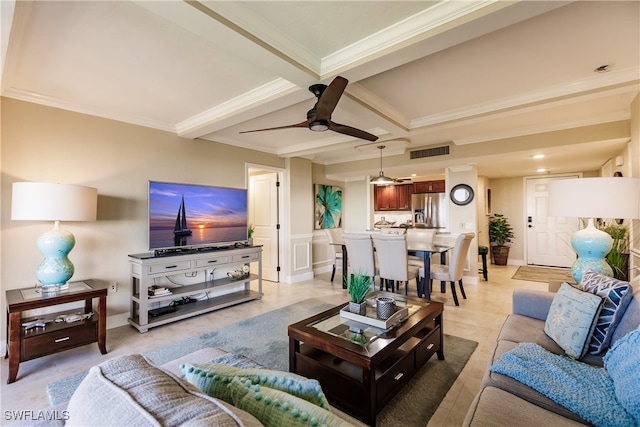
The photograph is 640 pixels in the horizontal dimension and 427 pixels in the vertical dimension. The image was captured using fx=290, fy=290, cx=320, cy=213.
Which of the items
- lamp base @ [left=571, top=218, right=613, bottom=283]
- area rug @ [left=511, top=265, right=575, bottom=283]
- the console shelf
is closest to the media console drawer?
the console shelf

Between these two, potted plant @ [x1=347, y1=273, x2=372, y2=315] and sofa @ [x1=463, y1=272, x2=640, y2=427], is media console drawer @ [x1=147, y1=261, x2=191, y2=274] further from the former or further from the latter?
sofa @ [x1=463, y1=272, x2=640, y2=427]

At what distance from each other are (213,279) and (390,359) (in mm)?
2952

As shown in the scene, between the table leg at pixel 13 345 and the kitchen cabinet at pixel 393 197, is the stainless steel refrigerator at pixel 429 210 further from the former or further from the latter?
the table leg at pixel 13 345

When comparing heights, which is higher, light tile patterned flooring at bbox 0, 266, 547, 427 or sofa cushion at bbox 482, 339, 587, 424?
sofa cushion at bbox 482, 339, 587, 424

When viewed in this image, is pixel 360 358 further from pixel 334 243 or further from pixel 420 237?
pixel 420 237

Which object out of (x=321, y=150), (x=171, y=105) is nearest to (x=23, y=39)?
(x=171, y=105)

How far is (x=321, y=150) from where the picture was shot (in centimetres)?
483

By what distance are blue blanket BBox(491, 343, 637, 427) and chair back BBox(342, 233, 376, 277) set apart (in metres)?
2.66

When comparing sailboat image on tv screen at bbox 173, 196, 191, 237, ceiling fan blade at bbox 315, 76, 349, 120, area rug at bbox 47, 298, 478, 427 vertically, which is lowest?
area rug at bbox 47, 298, 478, 427

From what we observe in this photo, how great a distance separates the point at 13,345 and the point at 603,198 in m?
4.53

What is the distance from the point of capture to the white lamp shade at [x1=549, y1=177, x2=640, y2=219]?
206 centimetres

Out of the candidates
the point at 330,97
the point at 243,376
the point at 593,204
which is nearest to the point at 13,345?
the point at 243,376

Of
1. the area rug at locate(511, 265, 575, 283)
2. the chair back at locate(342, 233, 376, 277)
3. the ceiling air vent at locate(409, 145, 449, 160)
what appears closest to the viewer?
the chair back at locate(342, 233, 376, 277)

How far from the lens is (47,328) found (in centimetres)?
246
